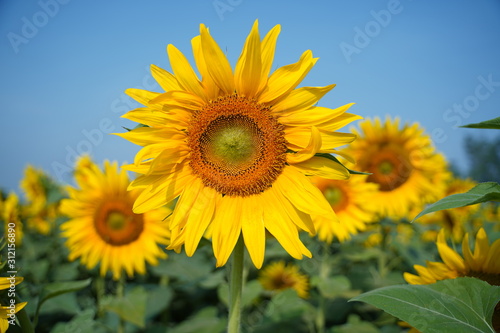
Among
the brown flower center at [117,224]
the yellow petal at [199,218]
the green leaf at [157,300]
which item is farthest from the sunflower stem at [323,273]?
the yellow petal at [199,218]

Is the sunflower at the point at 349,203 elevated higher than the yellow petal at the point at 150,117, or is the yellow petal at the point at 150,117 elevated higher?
the yellow petal at the point at 150,117

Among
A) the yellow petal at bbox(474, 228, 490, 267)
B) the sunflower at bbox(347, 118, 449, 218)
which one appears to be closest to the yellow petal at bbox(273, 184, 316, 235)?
the yellow petal at bbox(474, 228, 490, 267)

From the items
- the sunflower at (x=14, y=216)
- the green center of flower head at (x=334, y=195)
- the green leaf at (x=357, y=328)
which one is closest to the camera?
the green leaf at (x=357, y=328)

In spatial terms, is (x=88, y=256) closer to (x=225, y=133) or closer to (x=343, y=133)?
(x=225, y=133)

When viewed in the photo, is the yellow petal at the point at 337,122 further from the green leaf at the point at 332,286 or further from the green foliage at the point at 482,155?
the green foliage at the point at 482,155

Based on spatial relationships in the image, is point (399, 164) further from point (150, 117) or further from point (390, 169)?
point (150, 117)
